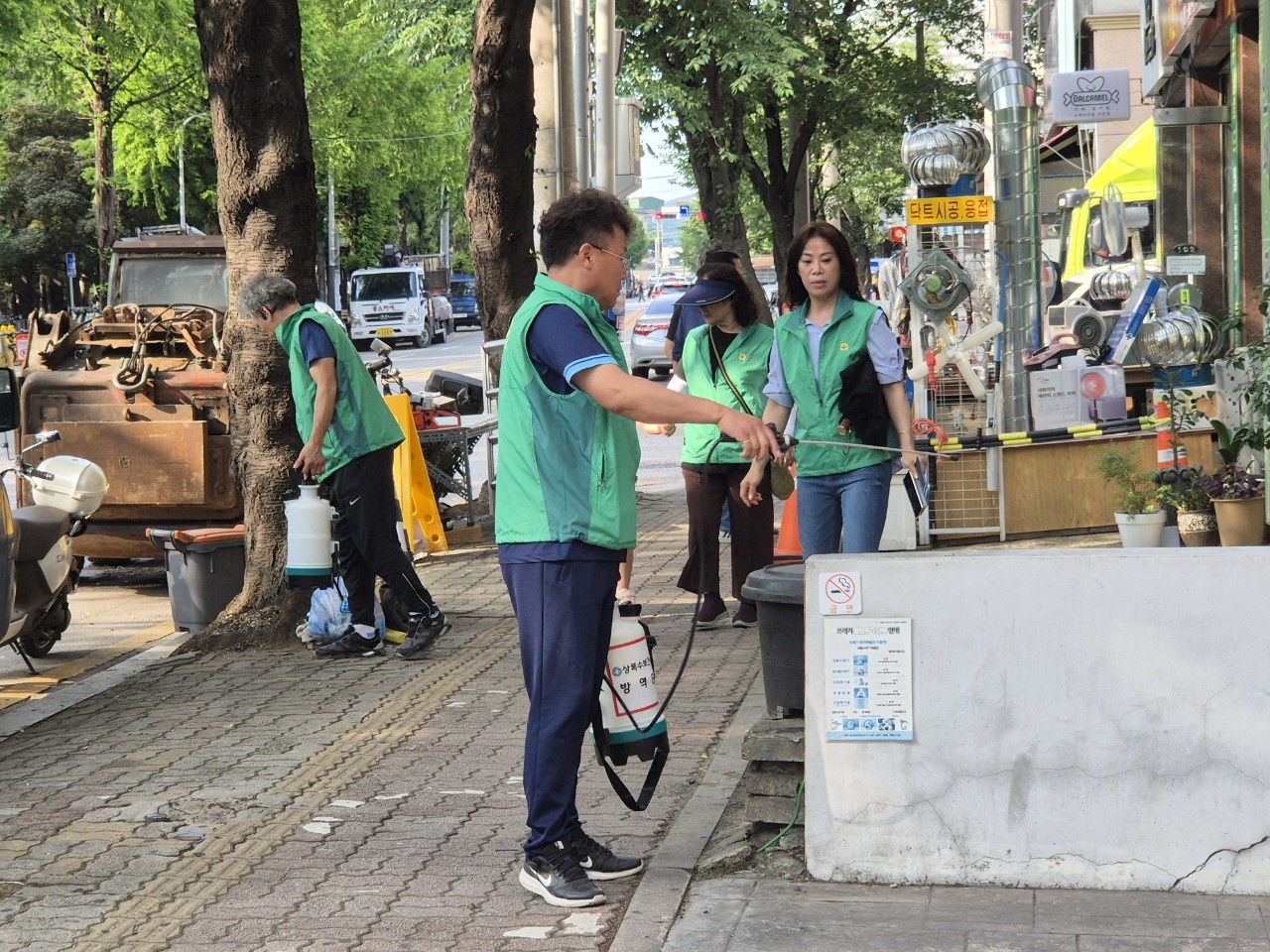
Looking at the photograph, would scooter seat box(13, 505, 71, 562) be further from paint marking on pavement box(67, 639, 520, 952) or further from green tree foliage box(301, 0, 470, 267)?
green tree foliage box(301, 0, 470, 267)

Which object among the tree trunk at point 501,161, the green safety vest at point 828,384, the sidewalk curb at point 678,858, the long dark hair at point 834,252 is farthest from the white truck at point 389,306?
the sidewalk curb at point 678,858

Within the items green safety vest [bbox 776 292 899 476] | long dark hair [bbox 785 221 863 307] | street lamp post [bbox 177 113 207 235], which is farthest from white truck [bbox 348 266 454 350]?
green safety vest [bbox 776 292 899 476]

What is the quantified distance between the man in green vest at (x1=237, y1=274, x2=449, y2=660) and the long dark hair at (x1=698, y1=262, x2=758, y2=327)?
5.98ft

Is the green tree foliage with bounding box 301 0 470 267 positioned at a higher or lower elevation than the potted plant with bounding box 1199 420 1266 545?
higher

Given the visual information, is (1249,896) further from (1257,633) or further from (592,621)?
(592,621)

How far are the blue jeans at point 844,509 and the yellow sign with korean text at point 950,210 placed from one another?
4.76 meters

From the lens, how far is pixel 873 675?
14.4 feet

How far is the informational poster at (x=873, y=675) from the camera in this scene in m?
4.37

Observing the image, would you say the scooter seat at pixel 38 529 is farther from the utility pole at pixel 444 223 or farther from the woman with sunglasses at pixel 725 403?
the utility pole at pixel 444 223

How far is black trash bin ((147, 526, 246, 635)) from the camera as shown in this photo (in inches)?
368

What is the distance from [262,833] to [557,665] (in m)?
1.47

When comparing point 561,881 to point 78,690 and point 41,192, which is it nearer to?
point 78,690

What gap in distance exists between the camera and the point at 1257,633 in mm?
4203

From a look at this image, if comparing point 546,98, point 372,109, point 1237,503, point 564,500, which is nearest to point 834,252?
point 564,500
